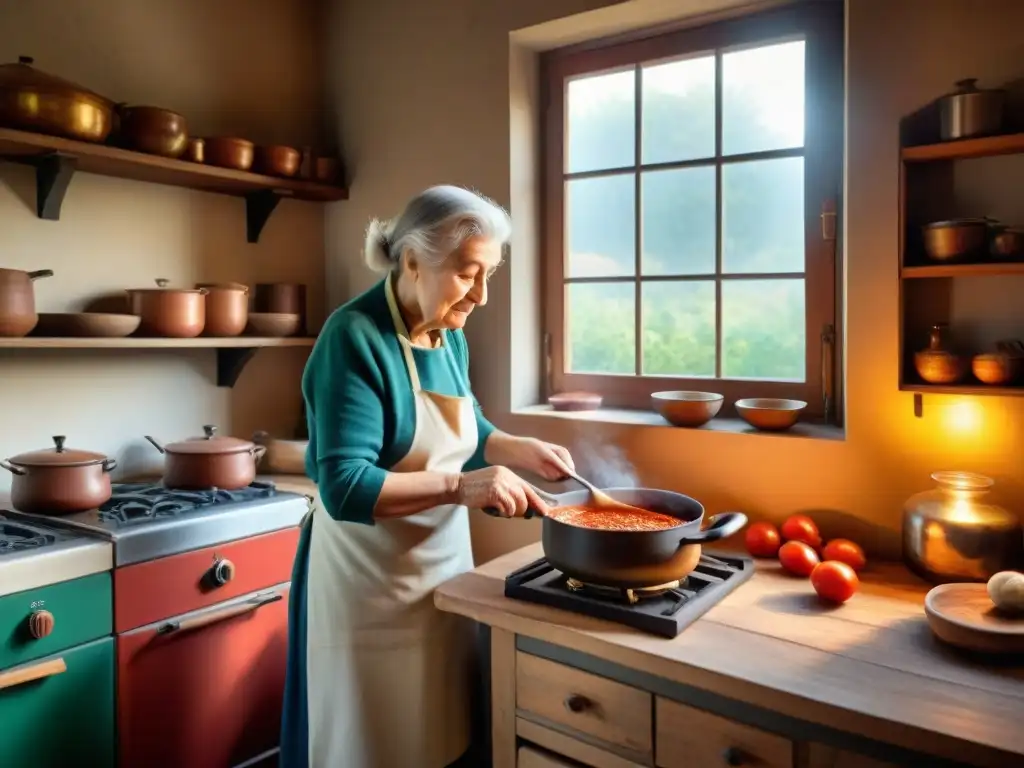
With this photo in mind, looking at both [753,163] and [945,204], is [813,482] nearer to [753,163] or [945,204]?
[945,204]

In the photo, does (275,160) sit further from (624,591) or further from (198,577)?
(624,591)

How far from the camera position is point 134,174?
8.13ft

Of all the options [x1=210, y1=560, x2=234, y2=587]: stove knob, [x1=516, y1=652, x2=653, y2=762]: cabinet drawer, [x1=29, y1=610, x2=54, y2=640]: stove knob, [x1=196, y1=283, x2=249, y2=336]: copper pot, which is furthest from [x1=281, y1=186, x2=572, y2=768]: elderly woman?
[x1=196, y1=283, x2=249, y2=336]: copper pot

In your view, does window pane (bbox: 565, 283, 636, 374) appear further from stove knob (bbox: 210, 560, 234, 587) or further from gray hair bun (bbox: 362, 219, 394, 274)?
stove knob (bbox: 210, 560, 234, 587)

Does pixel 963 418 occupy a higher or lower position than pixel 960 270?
lower

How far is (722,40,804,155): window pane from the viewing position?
2.20 metres

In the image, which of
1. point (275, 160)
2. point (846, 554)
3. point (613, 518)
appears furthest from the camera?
point (275, 160)

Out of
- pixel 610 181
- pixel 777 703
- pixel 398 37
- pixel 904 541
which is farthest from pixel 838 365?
pixel 398 37

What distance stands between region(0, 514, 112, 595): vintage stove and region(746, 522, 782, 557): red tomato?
1.45 meters

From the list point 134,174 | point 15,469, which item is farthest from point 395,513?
point 134,174

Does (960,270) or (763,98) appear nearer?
(960,270)

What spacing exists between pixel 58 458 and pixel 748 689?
1.72 metres

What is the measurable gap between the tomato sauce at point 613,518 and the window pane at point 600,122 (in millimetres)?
1215

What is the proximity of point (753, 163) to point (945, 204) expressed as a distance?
569 mm
